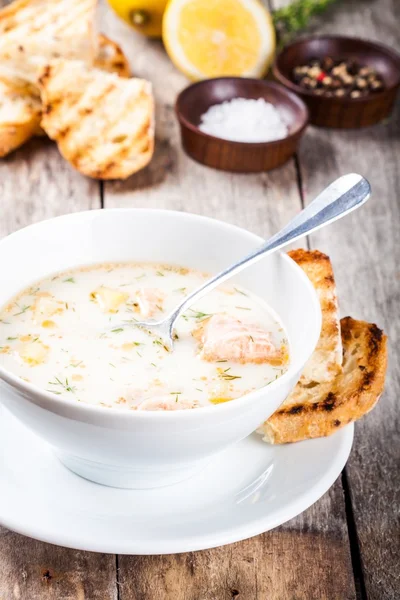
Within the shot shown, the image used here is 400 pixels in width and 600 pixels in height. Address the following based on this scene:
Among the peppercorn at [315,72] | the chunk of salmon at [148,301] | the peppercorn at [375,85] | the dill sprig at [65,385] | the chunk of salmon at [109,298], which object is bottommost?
the peppercorn at [375,85]

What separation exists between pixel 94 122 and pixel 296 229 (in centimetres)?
146

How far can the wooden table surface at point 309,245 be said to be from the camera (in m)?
1.68

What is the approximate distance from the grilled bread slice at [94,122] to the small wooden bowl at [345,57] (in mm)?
795

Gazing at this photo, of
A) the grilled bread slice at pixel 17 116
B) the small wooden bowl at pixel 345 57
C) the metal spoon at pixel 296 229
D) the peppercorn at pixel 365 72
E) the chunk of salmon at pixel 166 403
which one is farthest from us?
the peppercorn at pixel 365 72

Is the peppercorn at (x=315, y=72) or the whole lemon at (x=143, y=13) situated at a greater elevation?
the whole lemon at (x=143, y=13)

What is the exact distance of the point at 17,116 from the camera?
3.17 metres

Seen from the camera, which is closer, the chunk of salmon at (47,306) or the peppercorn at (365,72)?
the chunk of salmon at (47,306)

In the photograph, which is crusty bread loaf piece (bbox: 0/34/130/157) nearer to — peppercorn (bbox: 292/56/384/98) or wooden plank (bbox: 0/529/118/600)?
peppercorn (bbox: 292/56/384/98)

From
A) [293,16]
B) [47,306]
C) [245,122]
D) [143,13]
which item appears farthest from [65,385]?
[293,16]

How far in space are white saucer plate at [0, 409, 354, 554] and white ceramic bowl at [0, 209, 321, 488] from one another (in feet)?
0.13

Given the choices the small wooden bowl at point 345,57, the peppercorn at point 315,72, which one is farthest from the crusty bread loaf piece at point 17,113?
the peppercorn at point 315,72

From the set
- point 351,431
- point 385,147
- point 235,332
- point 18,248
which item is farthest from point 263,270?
point 385,147

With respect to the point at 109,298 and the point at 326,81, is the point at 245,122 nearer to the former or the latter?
the point at 326,81

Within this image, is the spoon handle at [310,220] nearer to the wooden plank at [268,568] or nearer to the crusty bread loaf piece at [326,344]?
the crusty bread loaf piece at [326,344]
